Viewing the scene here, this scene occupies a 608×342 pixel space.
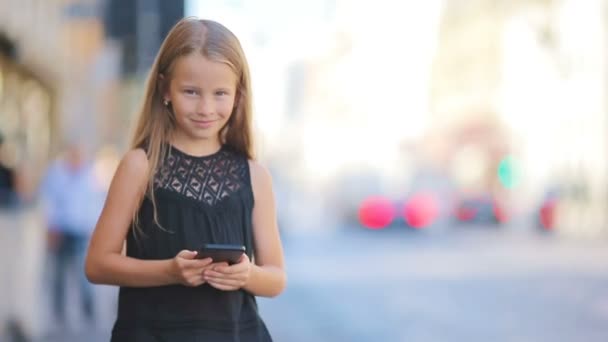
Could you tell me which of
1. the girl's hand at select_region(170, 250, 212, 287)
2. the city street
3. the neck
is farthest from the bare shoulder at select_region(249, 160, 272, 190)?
the city street

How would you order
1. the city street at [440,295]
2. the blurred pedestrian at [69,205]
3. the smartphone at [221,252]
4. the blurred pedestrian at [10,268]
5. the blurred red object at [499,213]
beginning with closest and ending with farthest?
the smartphone at [221,252]
the blurred pedestrian at [10,268]
the blurred pedestrian at [69,205]
the city street at [440,295]
the blurred red object at [499,213]

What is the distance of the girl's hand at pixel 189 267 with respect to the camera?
2.71 m

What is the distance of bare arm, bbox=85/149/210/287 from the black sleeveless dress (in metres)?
0.04

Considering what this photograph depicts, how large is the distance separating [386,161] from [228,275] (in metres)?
77.5

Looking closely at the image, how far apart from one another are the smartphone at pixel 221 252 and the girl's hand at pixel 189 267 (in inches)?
0.6

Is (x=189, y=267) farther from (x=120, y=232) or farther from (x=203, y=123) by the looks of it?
(x=203, y=123)

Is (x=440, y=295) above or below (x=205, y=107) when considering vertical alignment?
below

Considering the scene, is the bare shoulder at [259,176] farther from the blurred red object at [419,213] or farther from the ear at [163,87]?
the blurred red object at [419,213]

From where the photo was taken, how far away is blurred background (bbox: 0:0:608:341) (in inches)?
521

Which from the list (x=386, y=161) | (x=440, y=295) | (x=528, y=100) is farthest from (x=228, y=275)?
(x=386, y=161)

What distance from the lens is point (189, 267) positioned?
8.91 feet

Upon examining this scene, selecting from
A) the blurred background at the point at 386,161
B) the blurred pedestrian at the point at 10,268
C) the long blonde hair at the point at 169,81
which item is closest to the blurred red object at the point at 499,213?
the blurred background at the point at 386,161

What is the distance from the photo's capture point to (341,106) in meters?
111

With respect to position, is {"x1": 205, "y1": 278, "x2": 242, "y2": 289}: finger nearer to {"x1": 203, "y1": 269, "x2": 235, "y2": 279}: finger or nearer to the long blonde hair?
{"x1": 203, "y1": 269, "x2": 235, "y2": 279}: finger
